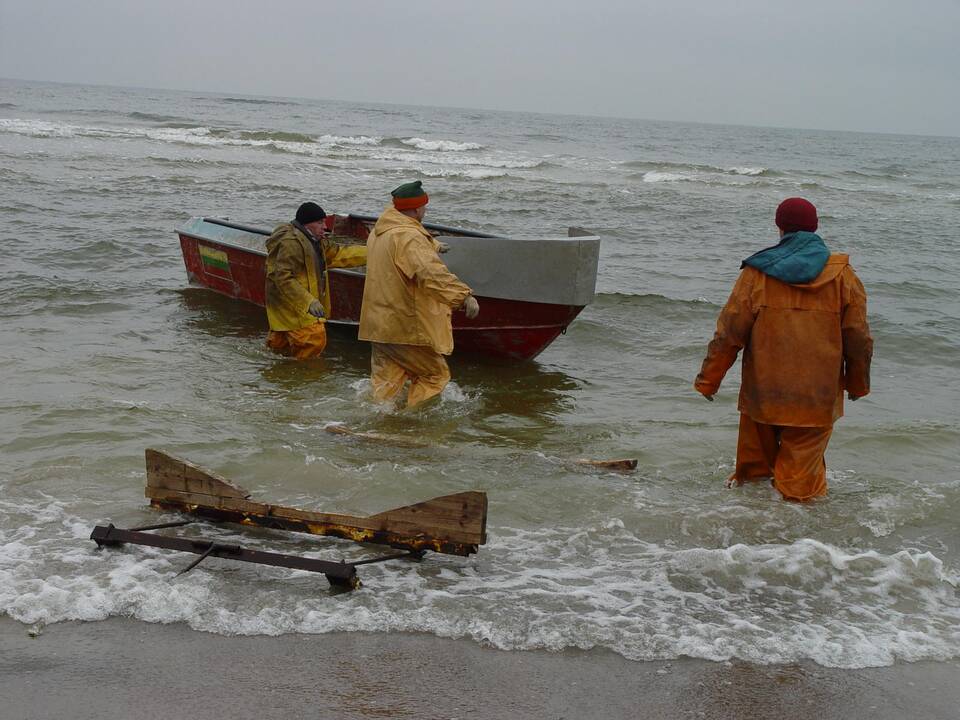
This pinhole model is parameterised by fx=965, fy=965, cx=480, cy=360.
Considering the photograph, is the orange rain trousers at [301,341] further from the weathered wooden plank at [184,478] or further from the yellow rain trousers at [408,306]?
the weathered wooden plank at [184,478]

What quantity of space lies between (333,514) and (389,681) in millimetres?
1003

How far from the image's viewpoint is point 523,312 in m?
8.25

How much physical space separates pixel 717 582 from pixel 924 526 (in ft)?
5.24

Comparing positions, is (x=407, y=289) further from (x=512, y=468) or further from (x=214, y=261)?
(x=214, y=261)

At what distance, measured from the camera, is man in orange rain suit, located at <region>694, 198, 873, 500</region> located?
4.83 metres

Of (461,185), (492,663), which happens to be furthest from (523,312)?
(461,185)

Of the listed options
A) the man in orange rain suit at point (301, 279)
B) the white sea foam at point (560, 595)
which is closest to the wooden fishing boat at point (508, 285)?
the man in orange rain suit at point (301, 279)

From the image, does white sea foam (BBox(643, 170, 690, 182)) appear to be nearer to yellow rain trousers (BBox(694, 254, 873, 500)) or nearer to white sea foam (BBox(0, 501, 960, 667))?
yellow rain trousers (BBox(694, 254, 873, 500))

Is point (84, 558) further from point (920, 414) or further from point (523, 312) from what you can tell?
point (920, 414)

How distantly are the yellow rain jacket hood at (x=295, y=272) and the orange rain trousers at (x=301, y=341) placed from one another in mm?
70

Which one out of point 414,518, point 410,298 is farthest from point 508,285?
point 414,518

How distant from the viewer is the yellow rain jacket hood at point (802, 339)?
15.9 ft

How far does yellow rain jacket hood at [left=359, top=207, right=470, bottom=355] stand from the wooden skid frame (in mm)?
2273

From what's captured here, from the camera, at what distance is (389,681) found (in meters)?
3.38
